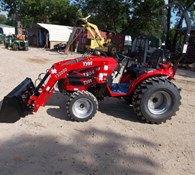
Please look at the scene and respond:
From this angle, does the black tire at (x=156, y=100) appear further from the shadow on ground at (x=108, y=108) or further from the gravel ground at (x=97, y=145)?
the shadow on ground at (x=108, y=108)

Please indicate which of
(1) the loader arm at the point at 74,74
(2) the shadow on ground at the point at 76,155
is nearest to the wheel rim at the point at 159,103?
(2) the shadow on ground at the point at 76,155

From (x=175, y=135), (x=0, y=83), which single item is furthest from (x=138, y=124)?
(x=0, y=83)

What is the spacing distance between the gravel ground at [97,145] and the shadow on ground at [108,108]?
0.02 meters

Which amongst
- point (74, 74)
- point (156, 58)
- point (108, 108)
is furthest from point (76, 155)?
point (156, 58)

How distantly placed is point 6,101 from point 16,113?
27cm

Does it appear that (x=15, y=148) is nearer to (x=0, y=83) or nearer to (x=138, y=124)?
(x=138, y=124)

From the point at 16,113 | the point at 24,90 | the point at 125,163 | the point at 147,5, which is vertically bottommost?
the point at 125,163

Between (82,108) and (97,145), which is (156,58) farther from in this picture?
(97,145)

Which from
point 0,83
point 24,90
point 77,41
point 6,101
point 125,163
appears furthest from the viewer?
point 77,41

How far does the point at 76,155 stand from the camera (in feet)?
10.8

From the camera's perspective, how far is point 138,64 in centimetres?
519

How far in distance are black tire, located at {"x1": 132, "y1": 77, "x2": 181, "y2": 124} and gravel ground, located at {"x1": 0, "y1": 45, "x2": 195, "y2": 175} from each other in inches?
8.0

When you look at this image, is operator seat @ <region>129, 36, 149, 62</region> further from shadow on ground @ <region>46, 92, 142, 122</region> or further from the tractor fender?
shadow on ground @ <region>46, 92, 142, 122</region>

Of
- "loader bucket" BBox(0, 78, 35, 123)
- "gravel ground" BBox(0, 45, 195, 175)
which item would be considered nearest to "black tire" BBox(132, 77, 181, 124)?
"gravel ground" BBox(0, 45, 195, 175)
